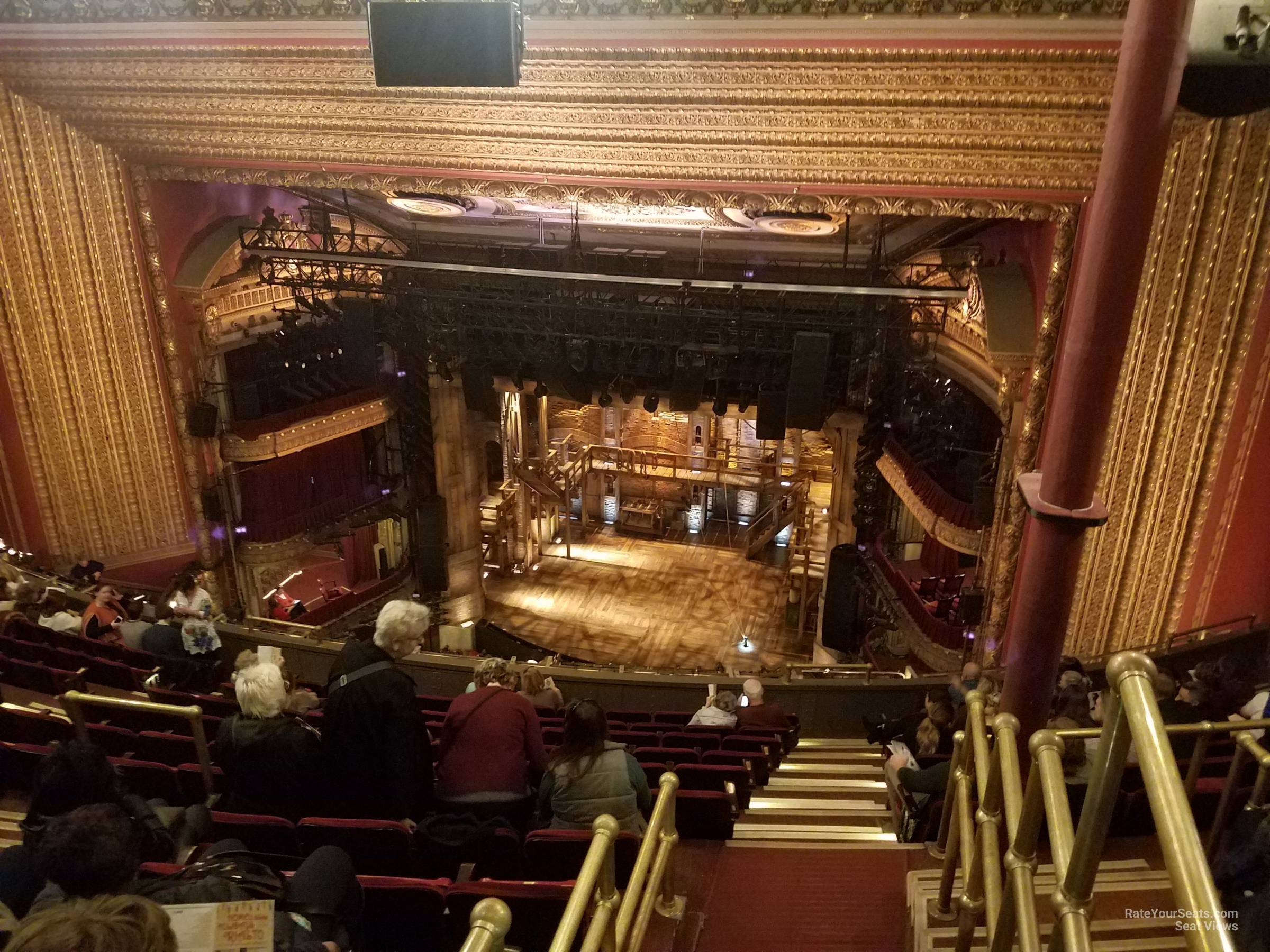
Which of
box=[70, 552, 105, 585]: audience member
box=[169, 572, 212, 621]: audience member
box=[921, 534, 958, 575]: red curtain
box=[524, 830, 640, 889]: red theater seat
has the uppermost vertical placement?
box=[524, 830, 640, 889]: red theater seat

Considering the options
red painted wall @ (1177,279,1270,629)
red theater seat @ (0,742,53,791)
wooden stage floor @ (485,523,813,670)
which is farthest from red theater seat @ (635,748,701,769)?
wooden stage floor @ (485,523,813,670)

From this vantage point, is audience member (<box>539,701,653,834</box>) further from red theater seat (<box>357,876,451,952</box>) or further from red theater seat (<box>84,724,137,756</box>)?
red theater seat (<box>84,724,137,756</box>)

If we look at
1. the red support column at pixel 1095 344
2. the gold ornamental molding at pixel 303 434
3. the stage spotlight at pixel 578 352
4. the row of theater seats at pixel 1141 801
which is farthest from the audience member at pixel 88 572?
the red support column at pixel 1095 344

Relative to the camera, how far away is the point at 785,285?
8547 mm

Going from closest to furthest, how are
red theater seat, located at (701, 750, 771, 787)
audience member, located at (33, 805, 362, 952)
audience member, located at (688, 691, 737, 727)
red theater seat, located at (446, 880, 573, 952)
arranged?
audience member, located at (33, 805, 362, 952), red theater seat, located at (446, 880, 573, 952), red theater seat, located at (701, 750, 771, 787), audience member, located at (688, 691, 737, 727)

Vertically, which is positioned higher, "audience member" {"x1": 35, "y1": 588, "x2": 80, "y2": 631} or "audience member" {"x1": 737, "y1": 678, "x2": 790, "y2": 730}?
"audience member" {"x1": 737, "y1": 678, "x2": 790, "y2": 730}

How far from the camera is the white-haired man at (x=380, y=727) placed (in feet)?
10.6

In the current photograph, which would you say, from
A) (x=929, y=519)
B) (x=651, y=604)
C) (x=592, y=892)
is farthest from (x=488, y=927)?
(x=651, y=604)

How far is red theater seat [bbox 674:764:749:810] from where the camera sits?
432cm

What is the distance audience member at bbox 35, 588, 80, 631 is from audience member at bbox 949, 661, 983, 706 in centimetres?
687

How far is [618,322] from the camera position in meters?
11.0

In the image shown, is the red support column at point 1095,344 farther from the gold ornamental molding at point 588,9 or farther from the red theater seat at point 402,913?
the red theater seat at point 402,913

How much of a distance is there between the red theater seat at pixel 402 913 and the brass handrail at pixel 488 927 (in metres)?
1.10

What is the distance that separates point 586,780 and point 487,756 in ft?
1.43
